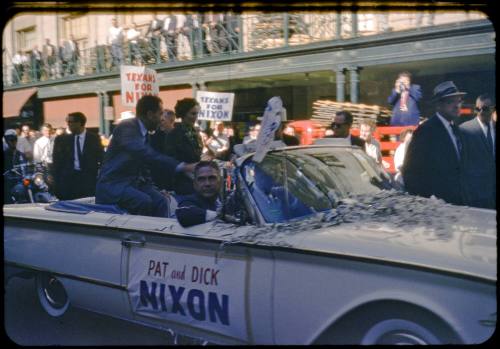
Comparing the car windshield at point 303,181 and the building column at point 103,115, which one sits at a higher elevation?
the building column at point 103,115

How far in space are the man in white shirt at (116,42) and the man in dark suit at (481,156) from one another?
113 inches

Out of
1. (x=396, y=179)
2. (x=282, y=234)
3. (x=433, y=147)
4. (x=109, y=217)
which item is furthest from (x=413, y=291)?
(x=109, y=217)

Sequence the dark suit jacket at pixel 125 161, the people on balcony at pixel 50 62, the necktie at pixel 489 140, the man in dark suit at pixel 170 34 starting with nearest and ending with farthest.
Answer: the necktie at pixel 489 140
the dark suit jacket at pixel 125 161
the man in dark suit at pixel 170 34
the people on balcony at pixel 50 62

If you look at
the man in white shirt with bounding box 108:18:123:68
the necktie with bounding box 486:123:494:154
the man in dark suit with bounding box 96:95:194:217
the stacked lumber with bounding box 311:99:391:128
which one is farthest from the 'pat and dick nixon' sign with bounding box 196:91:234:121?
the necktie with bounding box 486:123:494:154

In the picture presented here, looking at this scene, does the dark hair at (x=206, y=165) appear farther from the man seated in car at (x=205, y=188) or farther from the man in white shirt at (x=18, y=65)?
the man in white shirt at (x=18, y=65)

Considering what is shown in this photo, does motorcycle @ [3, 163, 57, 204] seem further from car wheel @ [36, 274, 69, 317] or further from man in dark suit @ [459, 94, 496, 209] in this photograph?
man in dark suit @ [459, 94, 496, 209]

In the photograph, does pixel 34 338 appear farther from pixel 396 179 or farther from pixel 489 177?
pixel 489 177

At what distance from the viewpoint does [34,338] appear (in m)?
3.98

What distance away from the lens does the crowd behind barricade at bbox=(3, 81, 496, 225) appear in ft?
12.3

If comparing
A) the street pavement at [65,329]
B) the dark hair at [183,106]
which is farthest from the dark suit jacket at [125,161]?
the street pavement at [65,329]

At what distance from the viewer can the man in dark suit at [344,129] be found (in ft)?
13.4

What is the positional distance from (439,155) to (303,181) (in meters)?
1.31

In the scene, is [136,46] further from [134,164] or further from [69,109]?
[134,164]

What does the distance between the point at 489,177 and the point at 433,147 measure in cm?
49
